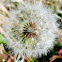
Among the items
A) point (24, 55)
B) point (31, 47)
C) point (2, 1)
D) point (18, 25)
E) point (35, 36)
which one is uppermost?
point (2, 1)

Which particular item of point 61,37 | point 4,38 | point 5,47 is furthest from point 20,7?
point 61,37

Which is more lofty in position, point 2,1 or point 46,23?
point 2,1

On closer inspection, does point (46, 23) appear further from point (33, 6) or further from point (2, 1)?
point (2, 1)

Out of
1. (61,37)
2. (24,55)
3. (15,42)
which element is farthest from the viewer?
(61,37)

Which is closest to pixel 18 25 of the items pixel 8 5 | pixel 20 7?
pixel 20 7

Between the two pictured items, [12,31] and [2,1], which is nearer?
[12,31]

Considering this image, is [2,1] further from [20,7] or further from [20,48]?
[20,48]

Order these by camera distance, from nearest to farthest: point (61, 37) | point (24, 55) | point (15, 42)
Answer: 1. point (15, 42)
2. point (24, 55)
3. point (61, 37)
